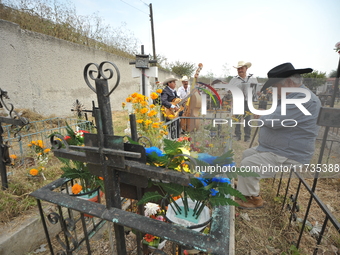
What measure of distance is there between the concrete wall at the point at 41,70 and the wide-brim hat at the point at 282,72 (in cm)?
563

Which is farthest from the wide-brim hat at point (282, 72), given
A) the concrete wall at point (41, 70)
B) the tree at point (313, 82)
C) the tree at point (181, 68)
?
the tree at point (181, 68)

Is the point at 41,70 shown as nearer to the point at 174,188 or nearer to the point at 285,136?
the point at 174,188

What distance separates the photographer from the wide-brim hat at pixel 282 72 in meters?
2.00

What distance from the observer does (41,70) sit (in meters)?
5.35

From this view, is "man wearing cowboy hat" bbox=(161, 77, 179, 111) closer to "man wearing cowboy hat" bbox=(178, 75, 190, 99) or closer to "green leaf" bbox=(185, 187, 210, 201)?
"man wearing cowboy hat" bbox=(178, 75, 190, 99)

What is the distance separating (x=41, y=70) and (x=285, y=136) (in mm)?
6369

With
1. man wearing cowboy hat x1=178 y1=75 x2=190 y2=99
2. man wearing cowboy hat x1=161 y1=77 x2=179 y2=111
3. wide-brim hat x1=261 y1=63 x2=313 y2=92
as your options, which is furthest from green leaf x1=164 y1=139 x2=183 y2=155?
man wearing cowboy hat x1=178 y1=75 x2=190 y2=99

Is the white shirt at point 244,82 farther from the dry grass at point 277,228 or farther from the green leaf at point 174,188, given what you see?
the green leaf at point 174,188

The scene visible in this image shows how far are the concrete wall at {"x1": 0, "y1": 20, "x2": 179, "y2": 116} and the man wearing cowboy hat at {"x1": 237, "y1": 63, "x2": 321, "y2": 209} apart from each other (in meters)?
5.59

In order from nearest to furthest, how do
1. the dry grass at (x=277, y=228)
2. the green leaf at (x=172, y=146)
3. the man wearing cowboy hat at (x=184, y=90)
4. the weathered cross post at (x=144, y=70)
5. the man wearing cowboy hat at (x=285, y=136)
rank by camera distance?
the green leaf at (x=172, y=146)
the dry grass at (x=277, y=228)
the man wearing cowboy hat at (x=285, y=136)
the weathered cross post at (x=144, y=70)
the man wearing cowboy hat at (x=184, y=90)

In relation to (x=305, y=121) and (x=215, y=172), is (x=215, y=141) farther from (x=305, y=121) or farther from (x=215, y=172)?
(x=215, y=172)

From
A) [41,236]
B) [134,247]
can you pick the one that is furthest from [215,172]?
[41,236]

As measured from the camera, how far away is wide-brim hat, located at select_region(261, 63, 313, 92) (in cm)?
200

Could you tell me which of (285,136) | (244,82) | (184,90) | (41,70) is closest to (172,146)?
(285,136)
